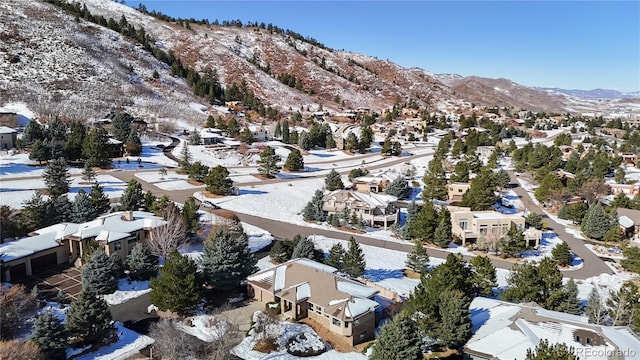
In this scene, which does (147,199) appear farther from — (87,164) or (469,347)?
(469,347)

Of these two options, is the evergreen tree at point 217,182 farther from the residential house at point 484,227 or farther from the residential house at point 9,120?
the residential house at point 9,120

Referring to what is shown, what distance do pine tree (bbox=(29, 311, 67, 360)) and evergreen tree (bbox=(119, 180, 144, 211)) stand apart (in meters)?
18.0

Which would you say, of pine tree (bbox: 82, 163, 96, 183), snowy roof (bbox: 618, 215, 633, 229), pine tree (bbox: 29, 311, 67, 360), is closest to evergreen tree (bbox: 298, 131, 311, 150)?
pine tree (bbox: 82, 163, 96, 183)

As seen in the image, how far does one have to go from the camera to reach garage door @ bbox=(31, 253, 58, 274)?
2673 cm

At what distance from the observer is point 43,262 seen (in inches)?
1074

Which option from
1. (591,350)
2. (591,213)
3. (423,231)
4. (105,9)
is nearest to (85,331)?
(591,350)

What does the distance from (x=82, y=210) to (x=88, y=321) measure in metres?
15.9

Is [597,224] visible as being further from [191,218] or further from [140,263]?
[140,263]

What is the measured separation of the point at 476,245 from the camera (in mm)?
40000

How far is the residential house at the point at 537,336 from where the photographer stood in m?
18.3

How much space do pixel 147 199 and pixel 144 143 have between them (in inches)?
1321

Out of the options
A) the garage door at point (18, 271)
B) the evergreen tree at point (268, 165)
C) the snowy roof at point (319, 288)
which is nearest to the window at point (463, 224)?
the snowy roof at point (319, 288)

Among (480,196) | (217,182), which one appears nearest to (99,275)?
(217,182)

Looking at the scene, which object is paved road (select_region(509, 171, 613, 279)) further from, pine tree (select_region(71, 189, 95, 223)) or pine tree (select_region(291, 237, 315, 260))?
pine tree (select_region(71, 189, 95, 223))
